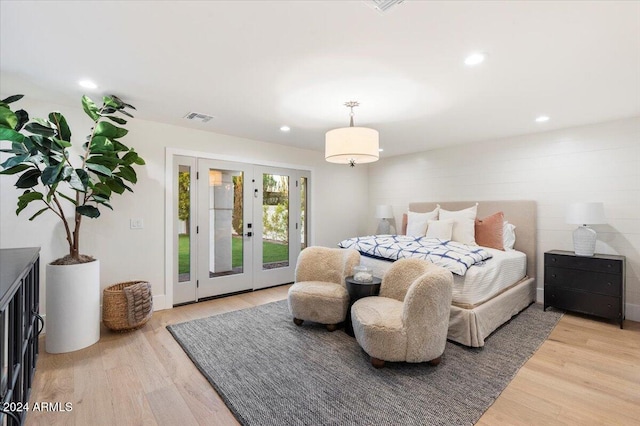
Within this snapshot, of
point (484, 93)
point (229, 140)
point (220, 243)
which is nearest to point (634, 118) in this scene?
point (484, 93)

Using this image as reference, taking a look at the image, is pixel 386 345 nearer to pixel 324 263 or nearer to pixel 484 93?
pixel 324 263

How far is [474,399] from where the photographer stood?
6.37 feet

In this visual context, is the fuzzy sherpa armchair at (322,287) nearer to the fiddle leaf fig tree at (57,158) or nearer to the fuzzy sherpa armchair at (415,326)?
the fuzzy sherpa armchair at (415,326)

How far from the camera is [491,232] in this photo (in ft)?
12.8

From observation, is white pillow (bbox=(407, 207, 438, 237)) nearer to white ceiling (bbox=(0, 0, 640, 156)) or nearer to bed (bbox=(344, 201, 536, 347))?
bed (bbox=(344, 201, 536, 347))

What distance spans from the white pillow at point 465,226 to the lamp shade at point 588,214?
106cm

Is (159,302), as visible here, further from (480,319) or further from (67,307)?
(480,319)

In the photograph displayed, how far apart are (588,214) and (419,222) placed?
1.98 meters

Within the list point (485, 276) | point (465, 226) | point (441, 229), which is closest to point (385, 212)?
point (441, 229)

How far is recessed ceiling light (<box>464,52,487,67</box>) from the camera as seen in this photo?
80.7 inches

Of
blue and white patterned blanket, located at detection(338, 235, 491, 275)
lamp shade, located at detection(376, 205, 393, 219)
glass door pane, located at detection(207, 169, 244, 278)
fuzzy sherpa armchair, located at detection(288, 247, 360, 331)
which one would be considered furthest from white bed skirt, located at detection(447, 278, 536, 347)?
glass door pane, located at detection(207, 169, 244, 278)

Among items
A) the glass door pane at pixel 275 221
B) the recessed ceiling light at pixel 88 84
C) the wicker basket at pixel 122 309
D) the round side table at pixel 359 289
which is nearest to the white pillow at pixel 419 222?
the round side table at pixel 359 289

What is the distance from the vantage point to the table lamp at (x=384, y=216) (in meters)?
5.46

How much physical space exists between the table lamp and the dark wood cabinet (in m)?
4.69
